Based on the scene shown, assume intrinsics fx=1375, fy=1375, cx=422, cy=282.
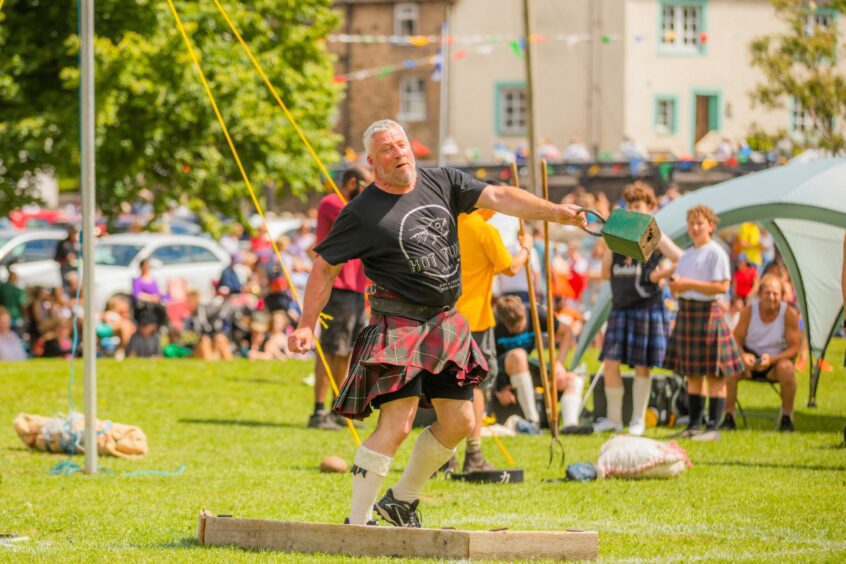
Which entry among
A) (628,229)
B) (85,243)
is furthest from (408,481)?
(85,243)

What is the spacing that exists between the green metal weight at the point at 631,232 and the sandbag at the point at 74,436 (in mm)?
4357

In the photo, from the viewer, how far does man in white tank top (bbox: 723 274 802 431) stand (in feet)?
36.2

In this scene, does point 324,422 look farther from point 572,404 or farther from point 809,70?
point 809,70

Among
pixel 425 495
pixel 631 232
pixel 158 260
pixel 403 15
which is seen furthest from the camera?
pixel 403 15

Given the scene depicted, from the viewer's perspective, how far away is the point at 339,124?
43.8 metres

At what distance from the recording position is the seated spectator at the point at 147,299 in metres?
18.8

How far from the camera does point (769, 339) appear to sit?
37.1 ft

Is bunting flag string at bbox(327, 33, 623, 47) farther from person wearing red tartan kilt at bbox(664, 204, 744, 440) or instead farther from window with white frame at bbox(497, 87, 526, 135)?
person wearing red tartan kilt at bbox(664, 204, 744, 440)

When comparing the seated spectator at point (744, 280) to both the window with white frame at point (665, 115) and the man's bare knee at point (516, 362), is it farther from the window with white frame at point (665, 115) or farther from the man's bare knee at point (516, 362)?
the window with white frame at point (665, 115)

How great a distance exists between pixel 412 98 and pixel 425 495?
36.2 meters

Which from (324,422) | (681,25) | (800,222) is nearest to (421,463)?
(324,422)

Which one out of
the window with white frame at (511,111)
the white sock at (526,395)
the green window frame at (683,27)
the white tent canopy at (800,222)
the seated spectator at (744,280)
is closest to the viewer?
the white sock at (526,395)

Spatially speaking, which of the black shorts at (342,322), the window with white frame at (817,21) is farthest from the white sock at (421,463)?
the window with white frame at (817,21)

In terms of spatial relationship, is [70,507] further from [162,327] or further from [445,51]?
[445,51]
